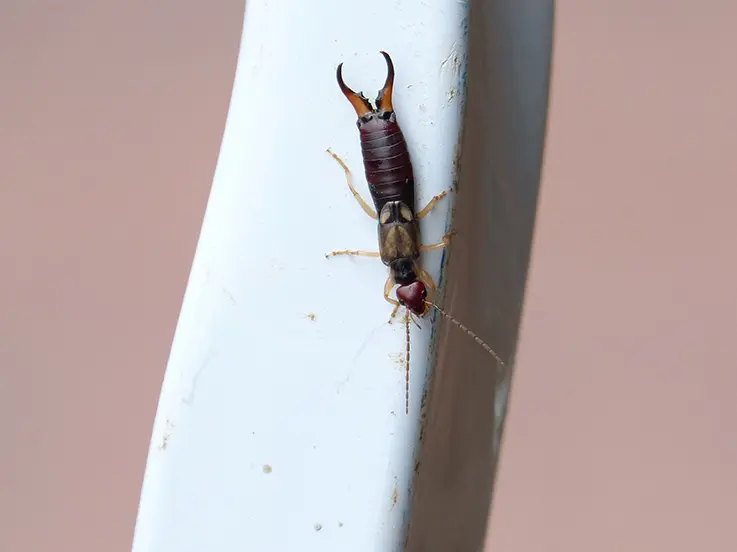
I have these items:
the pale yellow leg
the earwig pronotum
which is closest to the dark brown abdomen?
the earwig pronotum

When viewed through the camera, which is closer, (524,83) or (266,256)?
(266,256)

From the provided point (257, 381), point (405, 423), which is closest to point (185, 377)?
point (257, 381)

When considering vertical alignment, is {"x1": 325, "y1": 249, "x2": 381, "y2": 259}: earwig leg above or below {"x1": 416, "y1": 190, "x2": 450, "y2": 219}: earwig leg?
below

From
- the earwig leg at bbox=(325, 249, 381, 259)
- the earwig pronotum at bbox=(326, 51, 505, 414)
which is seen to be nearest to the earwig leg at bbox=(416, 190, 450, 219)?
the earwig pronotum at bbox=(326, 51, 505, 414)

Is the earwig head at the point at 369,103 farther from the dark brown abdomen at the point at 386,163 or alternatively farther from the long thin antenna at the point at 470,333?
the long thin antenna at the point at 470,333

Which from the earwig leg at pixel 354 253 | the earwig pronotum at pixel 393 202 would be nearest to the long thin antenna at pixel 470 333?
the earwig pronotum at pixel 393 202

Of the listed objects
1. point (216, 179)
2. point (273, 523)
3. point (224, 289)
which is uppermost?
point (216, 179)

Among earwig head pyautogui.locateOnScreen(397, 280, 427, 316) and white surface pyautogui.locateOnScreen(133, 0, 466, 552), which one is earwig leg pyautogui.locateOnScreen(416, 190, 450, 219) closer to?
white surface pyautogui.locateOnScreen(133, 0, 466, 552)

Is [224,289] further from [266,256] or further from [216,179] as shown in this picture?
[216,179]
